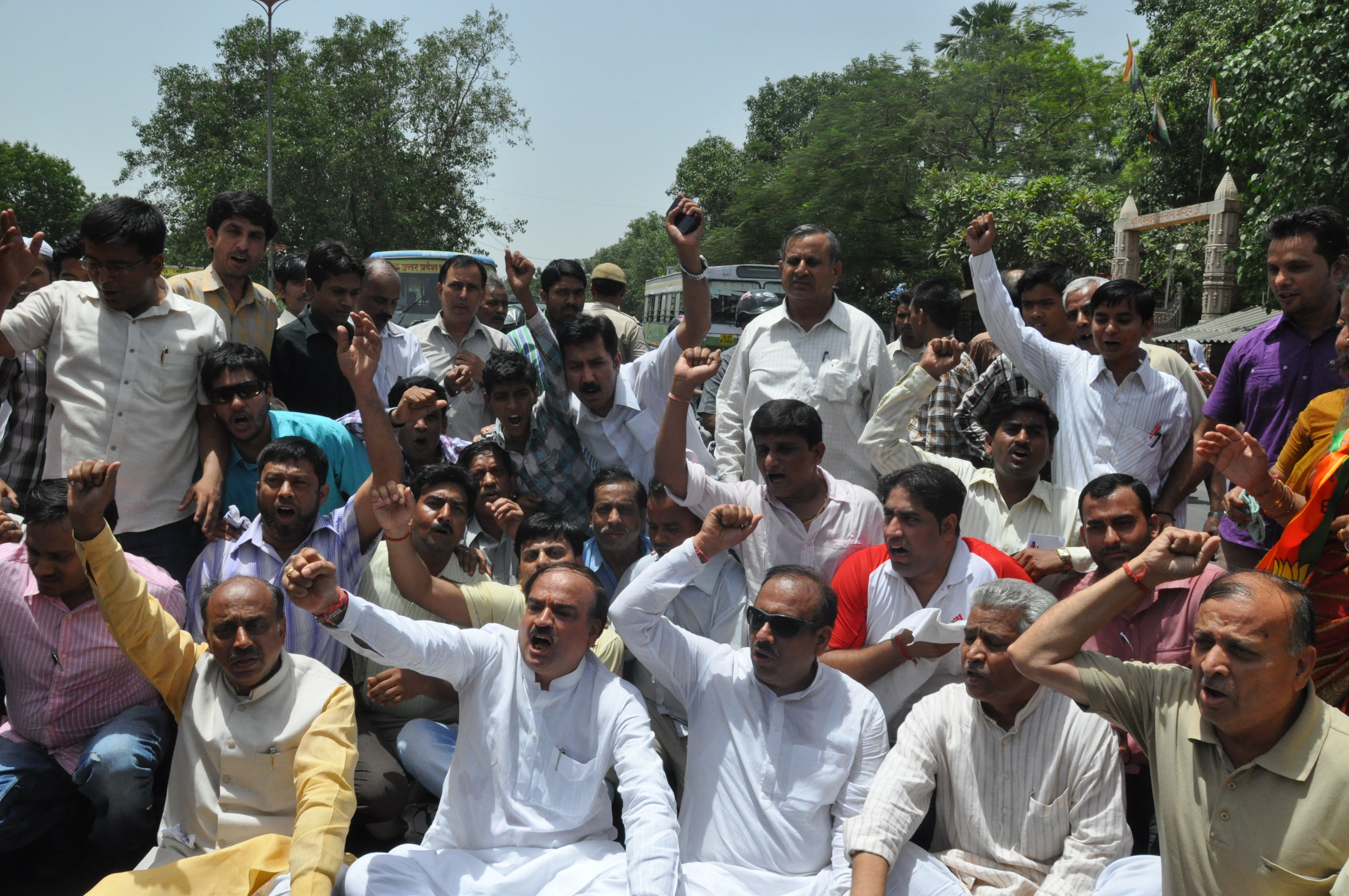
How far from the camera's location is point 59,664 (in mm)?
3820

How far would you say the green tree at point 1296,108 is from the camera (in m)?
9.95

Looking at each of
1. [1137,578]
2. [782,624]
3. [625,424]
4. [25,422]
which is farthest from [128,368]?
[1137,578]

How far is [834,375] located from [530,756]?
2.47m

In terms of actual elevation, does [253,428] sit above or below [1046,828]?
above

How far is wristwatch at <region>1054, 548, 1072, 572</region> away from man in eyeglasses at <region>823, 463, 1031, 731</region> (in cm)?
18

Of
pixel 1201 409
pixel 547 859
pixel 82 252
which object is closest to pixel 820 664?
pixel 547 859

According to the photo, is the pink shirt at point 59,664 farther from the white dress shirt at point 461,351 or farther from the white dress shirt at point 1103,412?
the white dress shirt at point 1103,412

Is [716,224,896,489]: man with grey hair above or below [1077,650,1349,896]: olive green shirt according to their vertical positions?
above

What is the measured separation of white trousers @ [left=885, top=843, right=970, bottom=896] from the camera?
319 cm

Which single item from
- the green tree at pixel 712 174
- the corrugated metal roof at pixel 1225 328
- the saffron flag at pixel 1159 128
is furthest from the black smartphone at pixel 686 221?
the green tree at pixel 712 174

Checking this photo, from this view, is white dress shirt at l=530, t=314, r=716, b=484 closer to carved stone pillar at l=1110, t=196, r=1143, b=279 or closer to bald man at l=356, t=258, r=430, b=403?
bald man at l=356, t=258, r=430, b=403

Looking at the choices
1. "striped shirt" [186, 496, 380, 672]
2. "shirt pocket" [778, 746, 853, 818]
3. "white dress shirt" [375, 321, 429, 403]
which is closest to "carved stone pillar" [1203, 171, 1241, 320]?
"white dress shirt" [375, 321, 429, 403]

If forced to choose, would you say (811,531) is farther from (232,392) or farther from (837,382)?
(232,392)

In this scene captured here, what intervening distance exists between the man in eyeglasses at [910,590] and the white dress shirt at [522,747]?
36.9 inches
